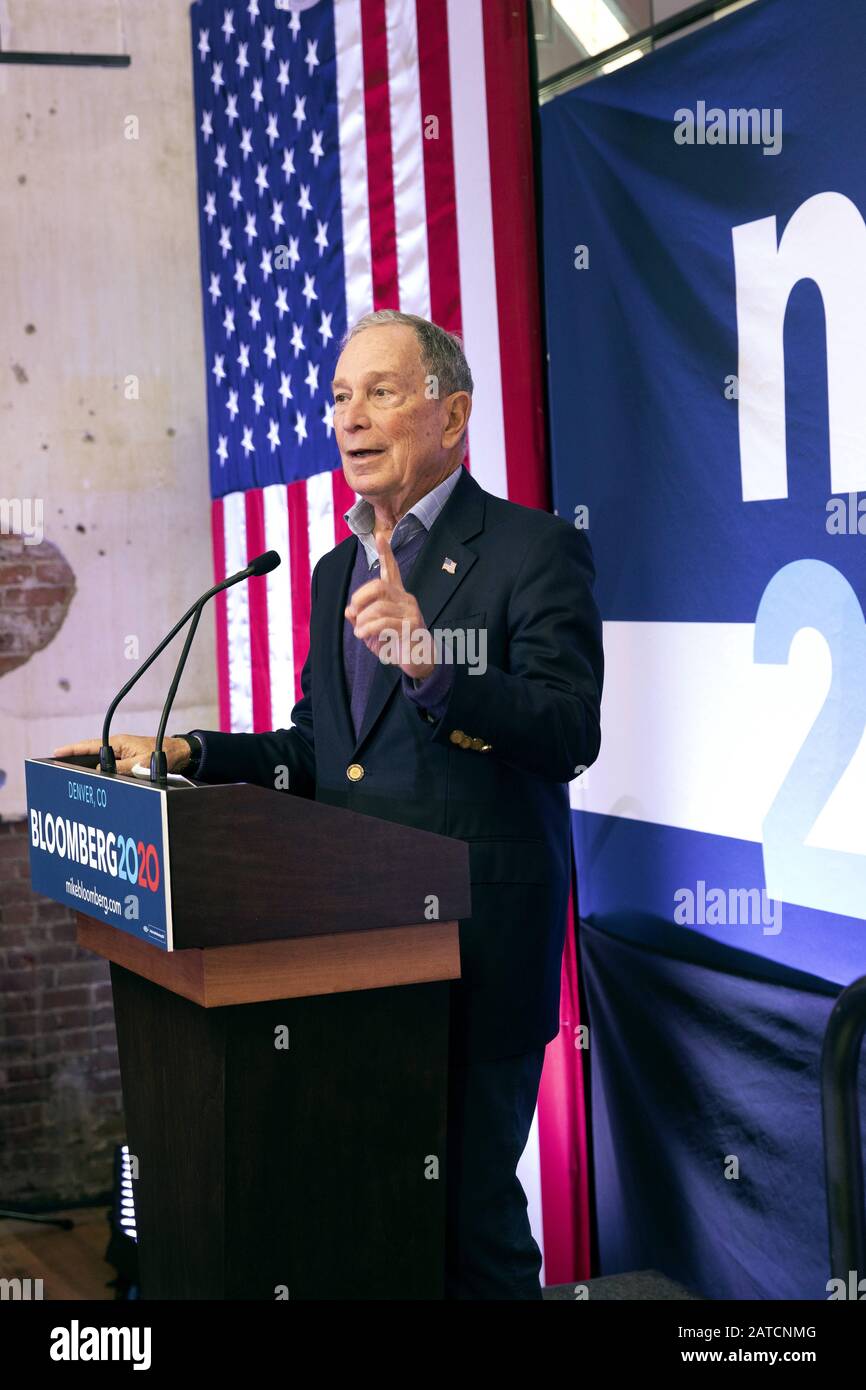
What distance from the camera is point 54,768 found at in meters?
1.98

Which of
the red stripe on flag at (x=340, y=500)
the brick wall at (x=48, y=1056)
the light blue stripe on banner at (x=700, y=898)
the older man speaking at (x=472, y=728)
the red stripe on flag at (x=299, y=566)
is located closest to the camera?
the older man speaking at (x=472, y=728)

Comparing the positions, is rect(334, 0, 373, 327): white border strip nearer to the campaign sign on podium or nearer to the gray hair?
the gray hair

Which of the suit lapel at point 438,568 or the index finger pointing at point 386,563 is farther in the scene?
the suit lapel at point 438,568

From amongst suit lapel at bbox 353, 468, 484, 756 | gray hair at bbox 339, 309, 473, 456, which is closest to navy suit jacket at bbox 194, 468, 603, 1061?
suit lapel at bbox 353, 468, 484, 756

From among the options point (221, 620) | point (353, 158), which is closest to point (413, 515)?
point (353, 158)

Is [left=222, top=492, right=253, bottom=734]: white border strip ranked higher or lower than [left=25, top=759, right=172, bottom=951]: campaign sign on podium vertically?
higher

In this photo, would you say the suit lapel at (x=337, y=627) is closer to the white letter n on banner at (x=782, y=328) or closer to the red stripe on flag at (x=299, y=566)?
the white letter n on banner at (x=782, y=328)

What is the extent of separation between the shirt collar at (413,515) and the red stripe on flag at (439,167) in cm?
100

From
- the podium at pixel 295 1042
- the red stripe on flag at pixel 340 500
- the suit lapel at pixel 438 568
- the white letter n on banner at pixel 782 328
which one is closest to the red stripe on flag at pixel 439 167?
the red stripe on flag at pixel 340 500

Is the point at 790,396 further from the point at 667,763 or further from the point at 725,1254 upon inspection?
the point at 725,1254

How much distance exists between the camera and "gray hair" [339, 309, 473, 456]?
2.19m

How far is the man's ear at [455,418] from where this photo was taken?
2207 millimetres

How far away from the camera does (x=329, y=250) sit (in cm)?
362

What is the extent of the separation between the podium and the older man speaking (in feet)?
0.48
